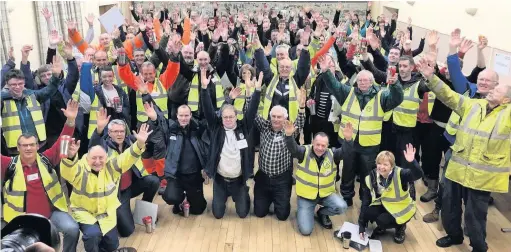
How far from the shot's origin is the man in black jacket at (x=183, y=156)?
4.81 metres

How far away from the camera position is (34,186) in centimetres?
373

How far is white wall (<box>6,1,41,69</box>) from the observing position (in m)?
7.25

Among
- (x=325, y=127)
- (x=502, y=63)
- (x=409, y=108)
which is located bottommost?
(x=325, y=127)

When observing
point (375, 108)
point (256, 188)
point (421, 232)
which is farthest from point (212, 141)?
point (421, 232)

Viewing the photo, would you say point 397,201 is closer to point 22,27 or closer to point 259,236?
point 259,236

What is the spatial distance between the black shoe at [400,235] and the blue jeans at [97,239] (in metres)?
2.74

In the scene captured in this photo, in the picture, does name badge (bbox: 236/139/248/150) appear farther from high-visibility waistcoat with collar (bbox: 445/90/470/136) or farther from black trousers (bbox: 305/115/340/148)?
high-visibility waistcoat with collar (bbox: 445/90/470/136)

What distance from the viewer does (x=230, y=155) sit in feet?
15.7

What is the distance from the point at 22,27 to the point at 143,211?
4.74 metres

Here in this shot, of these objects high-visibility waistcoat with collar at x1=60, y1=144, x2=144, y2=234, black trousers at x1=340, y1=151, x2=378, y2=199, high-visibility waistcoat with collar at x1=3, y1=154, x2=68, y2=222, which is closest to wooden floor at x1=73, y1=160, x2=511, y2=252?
black trousers at x1=340, y1=151, x2=378, y2=199

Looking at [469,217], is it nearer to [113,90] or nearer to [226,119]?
[226,119]

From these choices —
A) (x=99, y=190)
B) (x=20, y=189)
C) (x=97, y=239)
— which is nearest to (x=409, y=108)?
(x=99, y=190)

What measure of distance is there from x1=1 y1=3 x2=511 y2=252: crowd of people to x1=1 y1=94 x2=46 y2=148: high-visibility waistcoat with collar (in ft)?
0.04

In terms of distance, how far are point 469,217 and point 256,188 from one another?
2.16 m
